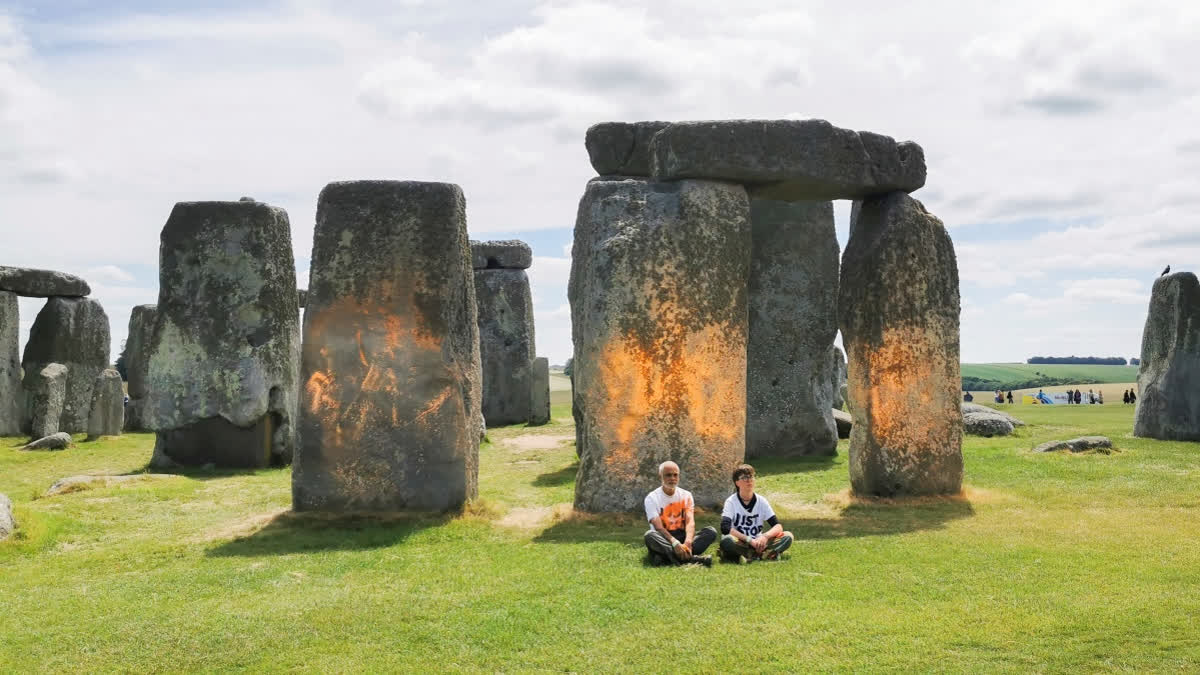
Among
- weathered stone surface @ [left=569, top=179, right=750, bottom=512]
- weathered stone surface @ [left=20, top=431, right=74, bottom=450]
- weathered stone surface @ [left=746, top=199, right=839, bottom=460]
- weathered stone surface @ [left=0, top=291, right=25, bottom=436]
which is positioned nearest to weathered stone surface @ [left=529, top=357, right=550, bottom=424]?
weathered stone surface @ [left=746, top=199, right=839, bottom=460]

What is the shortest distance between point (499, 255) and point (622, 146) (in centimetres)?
1224

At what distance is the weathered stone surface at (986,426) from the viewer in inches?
785

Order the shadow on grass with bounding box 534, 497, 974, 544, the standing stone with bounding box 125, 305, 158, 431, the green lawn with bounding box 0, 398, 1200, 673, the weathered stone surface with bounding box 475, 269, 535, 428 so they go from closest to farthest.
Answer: the green lawn with bounding box 0, 398, 1200, 673, the shadow on grass with bounding box 534, 497, 974, 544, the standing stone with bounding box 125, 305, 158, 431, the weathered stone surface with bounding box 475, 269, 535, 428

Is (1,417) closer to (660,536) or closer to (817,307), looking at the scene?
(817,307)

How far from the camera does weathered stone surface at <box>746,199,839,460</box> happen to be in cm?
1670

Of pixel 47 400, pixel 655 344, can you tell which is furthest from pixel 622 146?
pixel 47 400

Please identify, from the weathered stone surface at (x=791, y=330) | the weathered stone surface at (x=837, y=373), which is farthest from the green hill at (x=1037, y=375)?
the weathered stone surface at (x=791, y=330)

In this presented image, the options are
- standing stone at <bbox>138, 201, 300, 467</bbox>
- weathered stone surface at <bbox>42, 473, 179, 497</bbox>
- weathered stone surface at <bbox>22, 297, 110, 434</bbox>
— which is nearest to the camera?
weathered stone surface at <bbox>42, 473, 179, 497</bbox>

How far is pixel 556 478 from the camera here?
14.7m

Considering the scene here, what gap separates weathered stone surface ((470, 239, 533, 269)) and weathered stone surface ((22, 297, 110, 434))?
865 cm

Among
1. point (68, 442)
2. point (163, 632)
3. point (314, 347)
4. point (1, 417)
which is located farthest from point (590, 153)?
point (1, 417)

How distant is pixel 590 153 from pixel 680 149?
171 inches

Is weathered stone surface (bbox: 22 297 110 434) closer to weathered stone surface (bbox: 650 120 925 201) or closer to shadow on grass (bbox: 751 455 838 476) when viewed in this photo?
shadow on grass (bbox: 751 455 838 476)

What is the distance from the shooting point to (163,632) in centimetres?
692
